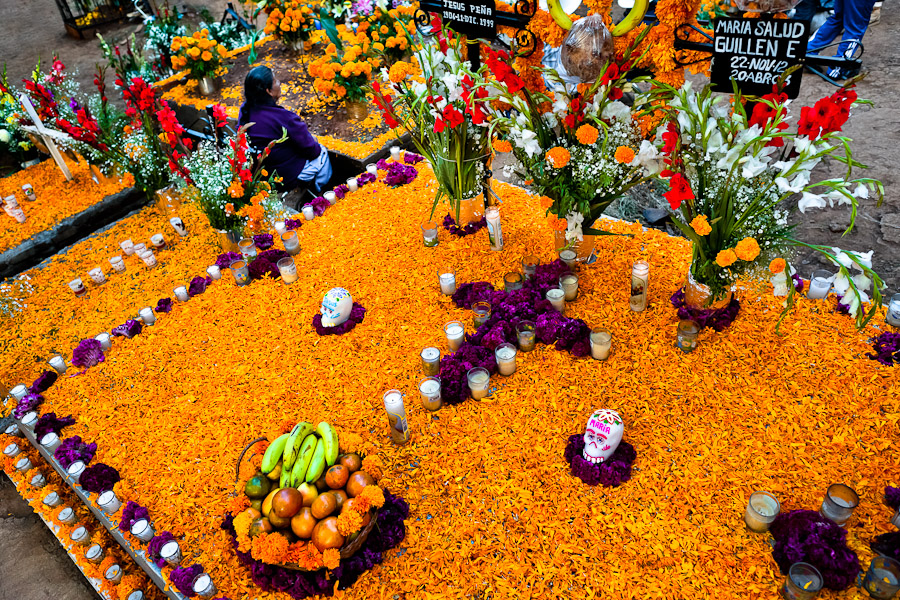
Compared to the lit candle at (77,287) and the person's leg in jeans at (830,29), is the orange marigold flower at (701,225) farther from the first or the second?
the person's leg in jeans at (830,29)

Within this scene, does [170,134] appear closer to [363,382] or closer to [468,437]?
[363,382]

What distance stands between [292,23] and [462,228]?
18.3 feet

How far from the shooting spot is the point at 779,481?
2.64 metres

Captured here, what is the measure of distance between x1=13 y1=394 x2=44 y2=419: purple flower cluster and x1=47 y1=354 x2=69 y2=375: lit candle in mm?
234

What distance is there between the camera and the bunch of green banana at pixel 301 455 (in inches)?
101

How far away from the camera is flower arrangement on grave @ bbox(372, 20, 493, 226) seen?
11.9 feet

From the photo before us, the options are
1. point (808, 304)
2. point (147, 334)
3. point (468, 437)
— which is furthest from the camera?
point (147, 334)

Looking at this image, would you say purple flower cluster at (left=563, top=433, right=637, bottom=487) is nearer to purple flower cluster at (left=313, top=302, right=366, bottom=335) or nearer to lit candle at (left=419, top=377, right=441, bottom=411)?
lit candle at (left=419, top=377, right=441, bottom=411)

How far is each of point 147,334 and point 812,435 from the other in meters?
4.36

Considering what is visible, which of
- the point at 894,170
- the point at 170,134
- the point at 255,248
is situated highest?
the point at 170,134

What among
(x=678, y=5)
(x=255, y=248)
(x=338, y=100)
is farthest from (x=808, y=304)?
(x=338, y=100)

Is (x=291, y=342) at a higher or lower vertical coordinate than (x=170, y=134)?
lower

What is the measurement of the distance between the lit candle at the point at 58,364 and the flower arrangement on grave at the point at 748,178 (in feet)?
13.7

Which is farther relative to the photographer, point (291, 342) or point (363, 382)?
point (291, 342)
